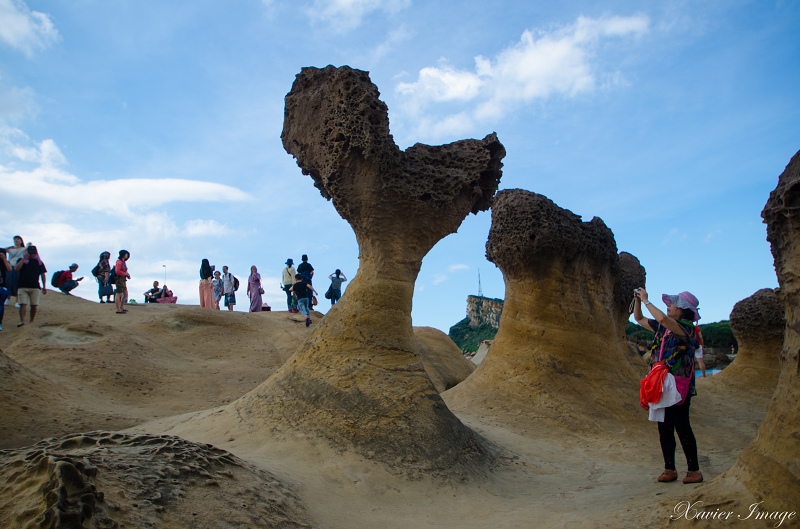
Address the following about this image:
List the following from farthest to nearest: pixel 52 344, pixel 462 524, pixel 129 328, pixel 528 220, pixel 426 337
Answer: pixel 426 337, pixel 129 328, pixel 52 344, pixel 528 220, pixel 462 524

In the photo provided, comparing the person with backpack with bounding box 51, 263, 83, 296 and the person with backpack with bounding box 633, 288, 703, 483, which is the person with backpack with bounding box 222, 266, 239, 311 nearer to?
the person with backpack with bounding box 51, 263, 83, 296

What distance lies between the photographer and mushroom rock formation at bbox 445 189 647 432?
680cm

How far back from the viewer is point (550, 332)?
7.36 m

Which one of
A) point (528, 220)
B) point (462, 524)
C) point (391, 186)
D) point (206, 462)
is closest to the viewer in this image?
point (206, 462)

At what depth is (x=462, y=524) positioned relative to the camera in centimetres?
339

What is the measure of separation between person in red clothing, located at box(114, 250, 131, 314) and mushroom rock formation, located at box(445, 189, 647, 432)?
647 cm

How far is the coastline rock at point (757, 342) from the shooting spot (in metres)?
10.8

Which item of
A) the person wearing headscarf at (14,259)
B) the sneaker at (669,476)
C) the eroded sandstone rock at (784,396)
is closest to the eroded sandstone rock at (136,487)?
the eroded sandstone rock at (784,396)

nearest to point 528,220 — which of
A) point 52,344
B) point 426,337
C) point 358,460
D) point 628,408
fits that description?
point 628,408

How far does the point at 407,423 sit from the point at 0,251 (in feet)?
22.7

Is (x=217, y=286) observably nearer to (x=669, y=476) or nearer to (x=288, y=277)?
(x=288, y=277)

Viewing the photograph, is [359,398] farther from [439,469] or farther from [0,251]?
[0,251]

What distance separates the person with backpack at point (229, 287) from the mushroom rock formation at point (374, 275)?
8.28m
